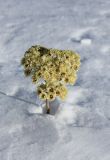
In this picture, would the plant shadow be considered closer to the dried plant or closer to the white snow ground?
the white snow ground

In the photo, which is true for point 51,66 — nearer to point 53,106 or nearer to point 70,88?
point 53,106

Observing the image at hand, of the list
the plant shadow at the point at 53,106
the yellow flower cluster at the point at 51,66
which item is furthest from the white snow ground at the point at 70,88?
the yellow flower cluster at the point at 51,66

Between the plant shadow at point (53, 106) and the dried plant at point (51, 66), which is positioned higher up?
the dried plant at point (51, 66)

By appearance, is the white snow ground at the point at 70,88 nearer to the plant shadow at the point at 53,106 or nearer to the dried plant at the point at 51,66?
the plant shadow at the point at 53,106

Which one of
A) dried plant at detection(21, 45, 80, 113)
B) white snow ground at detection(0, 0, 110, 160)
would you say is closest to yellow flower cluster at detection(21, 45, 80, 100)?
dried plant at detection(21, 45, 80, 113)

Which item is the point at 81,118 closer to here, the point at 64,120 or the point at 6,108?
the point at 64,120

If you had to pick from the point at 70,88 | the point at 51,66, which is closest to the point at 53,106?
the point at 70,88

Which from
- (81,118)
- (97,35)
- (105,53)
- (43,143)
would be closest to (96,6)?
(97,35)
